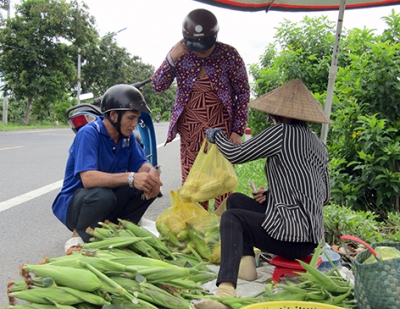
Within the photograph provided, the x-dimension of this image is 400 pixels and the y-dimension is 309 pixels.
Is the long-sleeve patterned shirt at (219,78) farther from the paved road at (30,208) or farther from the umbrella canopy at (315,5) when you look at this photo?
the paved road at (30,208)

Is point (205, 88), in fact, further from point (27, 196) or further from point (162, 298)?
point (27, 196)

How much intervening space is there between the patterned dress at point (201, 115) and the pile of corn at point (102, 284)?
1445 millimetres

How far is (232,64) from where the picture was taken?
3.68 meters

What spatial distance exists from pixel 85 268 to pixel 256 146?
120cm

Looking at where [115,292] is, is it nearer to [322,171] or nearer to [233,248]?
[233,248]

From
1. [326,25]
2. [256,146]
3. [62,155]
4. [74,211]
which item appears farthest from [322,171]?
[62,155]

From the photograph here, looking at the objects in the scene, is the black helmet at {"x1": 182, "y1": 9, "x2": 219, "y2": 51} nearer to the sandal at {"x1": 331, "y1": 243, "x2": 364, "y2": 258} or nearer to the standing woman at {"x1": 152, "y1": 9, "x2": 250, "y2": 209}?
the standing woman at {"x1": 152, "y1": 9, "x2": 250, "y2": 209}

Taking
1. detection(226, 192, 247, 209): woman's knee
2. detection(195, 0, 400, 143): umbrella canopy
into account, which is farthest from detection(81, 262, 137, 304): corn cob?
detection(195, 0, 400, 143): umbrella canopy

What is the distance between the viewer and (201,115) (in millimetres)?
3699

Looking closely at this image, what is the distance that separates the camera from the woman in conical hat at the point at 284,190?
102 inches

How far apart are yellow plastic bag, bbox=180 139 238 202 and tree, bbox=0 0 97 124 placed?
21656 millimetres

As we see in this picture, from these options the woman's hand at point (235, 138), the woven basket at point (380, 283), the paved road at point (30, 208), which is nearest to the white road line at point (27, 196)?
the paved road at point (30, 208)

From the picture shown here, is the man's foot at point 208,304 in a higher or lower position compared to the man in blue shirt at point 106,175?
lower

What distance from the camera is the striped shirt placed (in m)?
2.61
